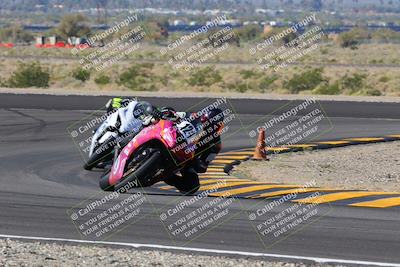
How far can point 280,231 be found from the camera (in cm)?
1223

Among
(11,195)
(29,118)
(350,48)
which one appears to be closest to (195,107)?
(29,118)

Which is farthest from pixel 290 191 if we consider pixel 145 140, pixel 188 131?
pixel 145 140

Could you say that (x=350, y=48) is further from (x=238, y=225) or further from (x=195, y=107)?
(x=238, y=225)

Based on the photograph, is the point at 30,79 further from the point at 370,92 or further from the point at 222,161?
the point at 222,161

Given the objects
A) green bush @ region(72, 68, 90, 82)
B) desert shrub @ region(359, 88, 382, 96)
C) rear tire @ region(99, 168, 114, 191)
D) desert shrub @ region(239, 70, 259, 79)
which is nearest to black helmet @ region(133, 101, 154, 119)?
rear tire @ region(99, 168, 114, 191)

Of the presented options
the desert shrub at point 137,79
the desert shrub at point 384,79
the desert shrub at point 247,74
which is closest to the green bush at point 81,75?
the desert shrub at point 137,79

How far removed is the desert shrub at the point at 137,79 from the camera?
4916cm

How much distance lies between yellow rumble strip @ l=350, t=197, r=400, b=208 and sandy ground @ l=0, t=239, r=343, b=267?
4177 millimetres

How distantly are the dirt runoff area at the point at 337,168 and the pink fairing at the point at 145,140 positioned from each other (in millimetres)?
4141

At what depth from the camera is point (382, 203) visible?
14.7 m

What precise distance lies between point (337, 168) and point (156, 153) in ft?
22.3

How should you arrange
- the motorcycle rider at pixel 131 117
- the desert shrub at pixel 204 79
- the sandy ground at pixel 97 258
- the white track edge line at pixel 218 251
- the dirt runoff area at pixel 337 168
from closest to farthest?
1. the sandy ground at pixel 97 258
2. the white track edge line at pixel 218 251
3. the motorcycle rider at pixel 131 117
4. the dirt runoff area at pixel 337 168
5. the desert shrub at pixel 204 79

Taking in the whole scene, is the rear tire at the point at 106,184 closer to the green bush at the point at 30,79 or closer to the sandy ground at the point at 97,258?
Result: the sandy ground at the point at 97,258

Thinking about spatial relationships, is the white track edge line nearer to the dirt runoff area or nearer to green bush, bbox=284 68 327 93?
the dirt runoff area
